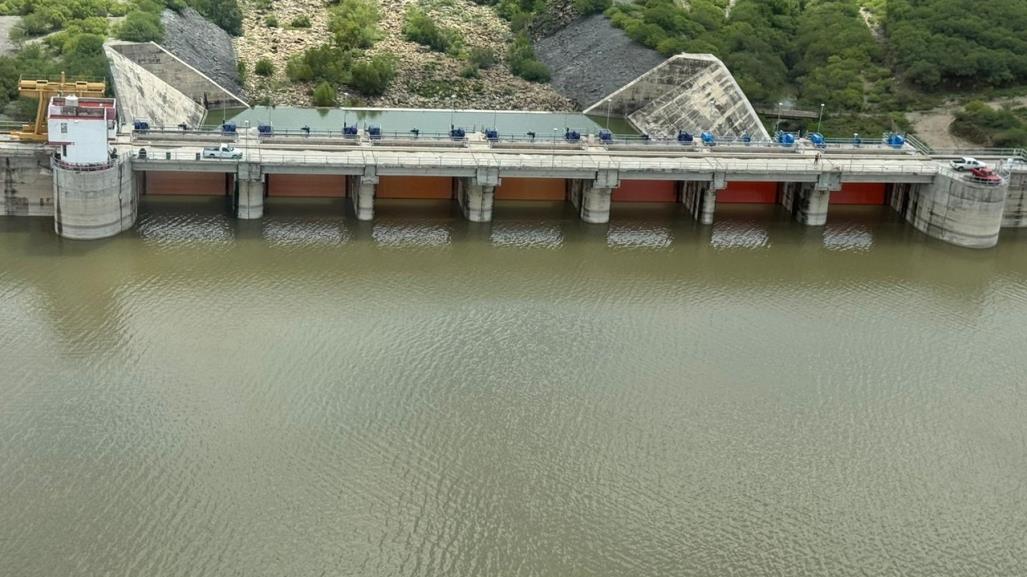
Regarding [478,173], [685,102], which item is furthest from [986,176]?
[685,102]

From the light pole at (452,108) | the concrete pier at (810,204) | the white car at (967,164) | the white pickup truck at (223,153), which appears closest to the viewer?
the white pickup truck at (223,153)

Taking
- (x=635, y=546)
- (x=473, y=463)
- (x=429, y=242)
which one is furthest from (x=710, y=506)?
(x=429, y=242)

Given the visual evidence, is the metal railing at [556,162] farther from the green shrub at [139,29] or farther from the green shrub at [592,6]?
the green shrub at [592,6]

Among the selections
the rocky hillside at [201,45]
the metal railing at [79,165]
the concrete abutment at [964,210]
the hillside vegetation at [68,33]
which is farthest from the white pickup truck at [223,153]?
the concrete abutment at [964,210]

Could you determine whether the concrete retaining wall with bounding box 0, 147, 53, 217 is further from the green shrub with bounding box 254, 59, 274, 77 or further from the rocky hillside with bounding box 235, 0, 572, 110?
the green shrub with bounding box 254, 59, 274, 77

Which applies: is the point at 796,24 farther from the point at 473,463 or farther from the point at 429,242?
the point at 473,463

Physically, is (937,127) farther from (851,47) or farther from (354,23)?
(354,23)

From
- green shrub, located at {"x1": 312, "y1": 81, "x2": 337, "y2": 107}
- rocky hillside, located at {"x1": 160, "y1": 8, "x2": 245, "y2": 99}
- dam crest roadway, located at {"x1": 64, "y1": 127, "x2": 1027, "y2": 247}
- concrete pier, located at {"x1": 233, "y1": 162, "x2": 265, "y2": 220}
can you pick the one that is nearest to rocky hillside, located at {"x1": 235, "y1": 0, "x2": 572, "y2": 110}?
green shrub, located at {"x1": 312, "y1": 81, "x2": 337, "y2": 107}
